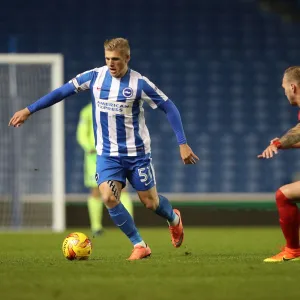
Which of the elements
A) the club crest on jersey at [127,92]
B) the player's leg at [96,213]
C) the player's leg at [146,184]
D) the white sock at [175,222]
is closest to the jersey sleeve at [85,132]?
the player's leg at [96,213]

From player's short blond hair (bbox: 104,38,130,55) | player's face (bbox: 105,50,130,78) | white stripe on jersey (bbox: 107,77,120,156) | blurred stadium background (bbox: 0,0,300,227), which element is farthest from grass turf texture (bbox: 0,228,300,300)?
blurred stadium background (bbox: 0,0,300,227)

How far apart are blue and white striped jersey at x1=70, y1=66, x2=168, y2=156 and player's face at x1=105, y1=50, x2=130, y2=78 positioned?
10cm

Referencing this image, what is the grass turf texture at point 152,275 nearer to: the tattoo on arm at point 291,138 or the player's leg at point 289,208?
the player's leg at point 289,208

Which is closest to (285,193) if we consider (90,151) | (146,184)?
(146,184)

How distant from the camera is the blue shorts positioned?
278 inches

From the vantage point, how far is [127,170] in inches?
283

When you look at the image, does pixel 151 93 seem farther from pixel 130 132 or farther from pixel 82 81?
pixel 82 81

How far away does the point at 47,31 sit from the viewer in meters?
15.2

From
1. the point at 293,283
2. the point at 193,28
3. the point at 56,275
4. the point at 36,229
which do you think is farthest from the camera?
the point at 193,28

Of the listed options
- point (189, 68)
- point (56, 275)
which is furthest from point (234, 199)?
point (56, 275)

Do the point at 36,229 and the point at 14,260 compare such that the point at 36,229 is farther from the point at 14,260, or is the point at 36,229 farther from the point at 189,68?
the point at 14,260

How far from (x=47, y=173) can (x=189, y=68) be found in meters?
3.55

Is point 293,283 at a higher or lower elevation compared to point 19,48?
lower

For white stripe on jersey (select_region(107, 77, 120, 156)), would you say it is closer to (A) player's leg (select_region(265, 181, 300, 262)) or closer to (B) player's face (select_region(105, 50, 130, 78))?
(B) player's face (select_region(105, 50, 130, 78))
